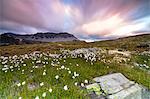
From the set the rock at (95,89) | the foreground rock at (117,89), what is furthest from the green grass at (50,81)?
the foreground rock at (117,89)

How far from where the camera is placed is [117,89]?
8.88 metres

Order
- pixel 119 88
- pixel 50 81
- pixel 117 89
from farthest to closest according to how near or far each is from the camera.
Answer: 1. pixel 50 81
2. pixel 119 88
3. pixel 117 89

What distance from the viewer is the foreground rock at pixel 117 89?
334 inches

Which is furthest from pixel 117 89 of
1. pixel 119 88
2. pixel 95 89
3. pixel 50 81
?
pixel 50 81

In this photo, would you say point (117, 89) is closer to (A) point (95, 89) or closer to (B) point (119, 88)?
(B) point (119, 88)

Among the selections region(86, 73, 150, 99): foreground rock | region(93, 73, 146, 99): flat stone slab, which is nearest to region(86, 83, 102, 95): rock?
region(86, 73, 150, 99): foreground rock

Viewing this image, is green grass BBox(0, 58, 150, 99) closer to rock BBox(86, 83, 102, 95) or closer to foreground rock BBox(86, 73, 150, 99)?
rock BBox(86, 83, 102, 95)

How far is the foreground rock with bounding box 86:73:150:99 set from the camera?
849 centimetres

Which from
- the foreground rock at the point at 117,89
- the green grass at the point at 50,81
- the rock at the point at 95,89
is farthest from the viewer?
the rock at the point at 95,89

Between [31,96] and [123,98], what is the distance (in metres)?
3.26

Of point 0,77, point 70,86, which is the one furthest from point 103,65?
point 0,77

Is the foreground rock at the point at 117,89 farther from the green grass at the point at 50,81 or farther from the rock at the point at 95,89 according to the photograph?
the green grass at the point at 50,81

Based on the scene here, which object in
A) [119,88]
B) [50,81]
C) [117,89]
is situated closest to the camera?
[117,89]

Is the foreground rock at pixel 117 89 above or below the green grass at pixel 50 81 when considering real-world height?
below
